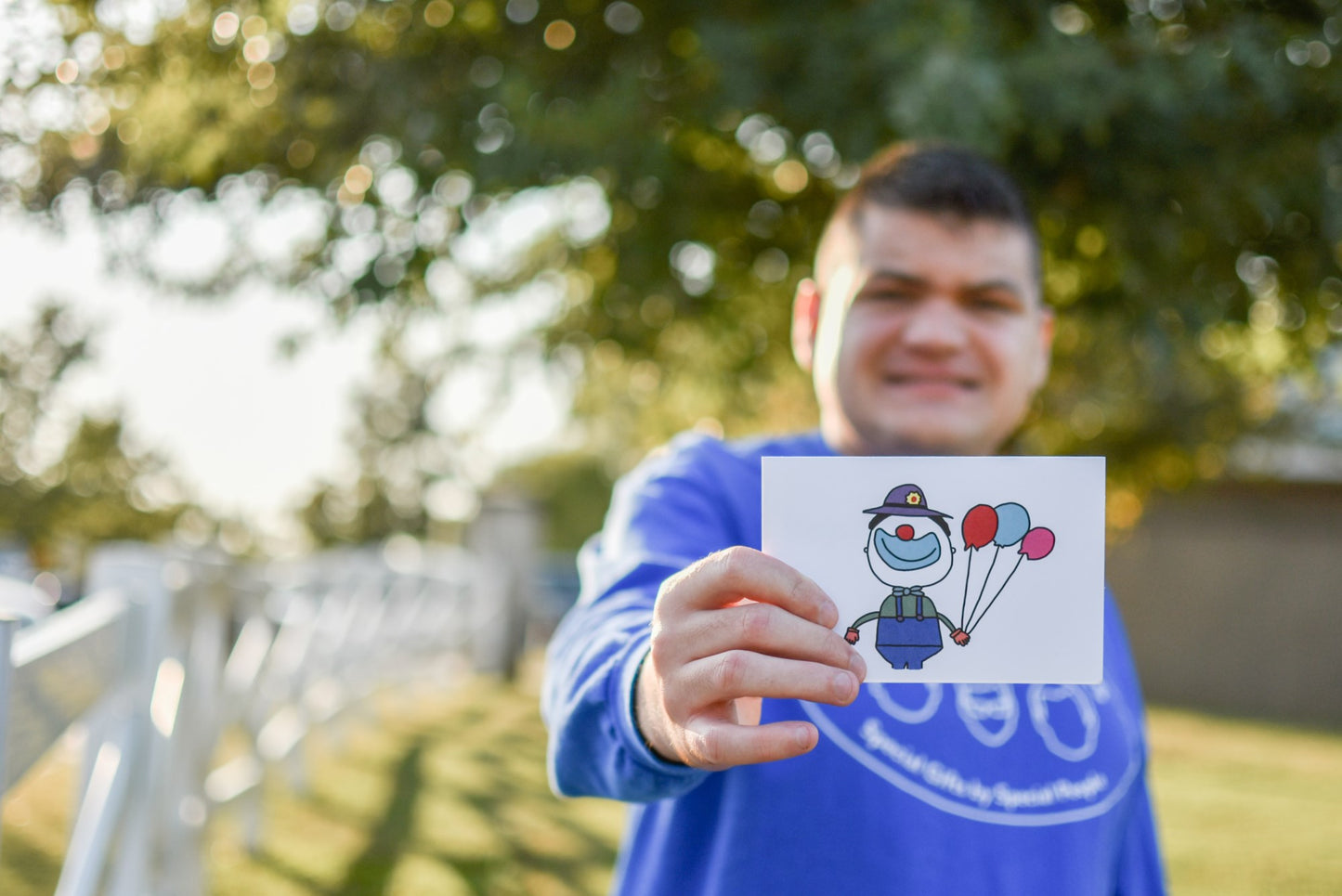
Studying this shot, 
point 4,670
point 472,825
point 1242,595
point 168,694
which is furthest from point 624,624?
point 1242,595

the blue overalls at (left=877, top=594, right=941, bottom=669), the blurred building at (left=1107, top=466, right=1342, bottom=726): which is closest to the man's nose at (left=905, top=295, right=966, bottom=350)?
the blue overalls at (left=877, top=594, right=941, bottom=669)

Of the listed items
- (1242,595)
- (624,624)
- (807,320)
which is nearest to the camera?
(624,624)

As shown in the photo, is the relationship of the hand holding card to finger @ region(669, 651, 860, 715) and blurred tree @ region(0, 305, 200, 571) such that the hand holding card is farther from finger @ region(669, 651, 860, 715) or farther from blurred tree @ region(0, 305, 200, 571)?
blurred tree @ region(0, 305, 200, 571)

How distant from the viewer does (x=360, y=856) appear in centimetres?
518

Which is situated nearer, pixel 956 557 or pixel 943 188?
pixel 956 557

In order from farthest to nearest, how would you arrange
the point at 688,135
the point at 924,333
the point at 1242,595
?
the point at 1242,595 → the point at 688,135 → the point at 924,333

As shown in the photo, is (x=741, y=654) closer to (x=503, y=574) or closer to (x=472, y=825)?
Result: (x=472, y=825)

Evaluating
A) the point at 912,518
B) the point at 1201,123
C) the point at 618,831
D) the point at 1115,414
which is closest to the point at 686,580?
the point at 912,518

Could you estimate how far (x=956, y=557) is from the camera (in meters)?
1.26

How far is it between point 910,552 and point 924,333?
0.62 meters

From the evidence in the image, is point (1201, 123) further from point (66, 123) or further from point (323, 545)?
point (323, 545)

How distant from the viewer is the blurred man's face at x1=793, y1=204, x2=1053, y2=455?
1.81 m

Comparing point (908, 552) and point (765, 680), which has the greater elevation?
point (908, 552)

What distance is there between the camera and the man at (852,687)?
115 cm
